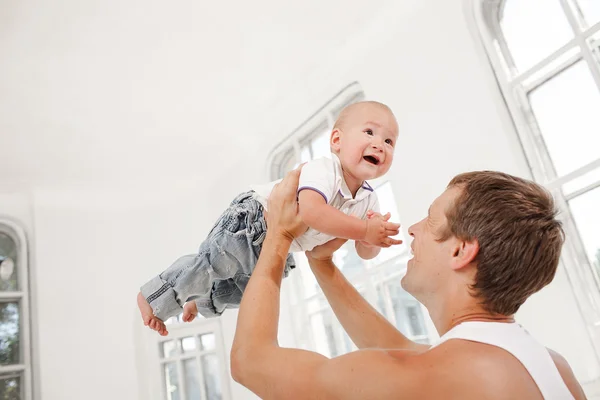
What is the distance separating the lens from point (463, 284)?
1268 millimetres

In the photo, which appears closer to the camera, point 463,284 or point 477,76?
point 463,284

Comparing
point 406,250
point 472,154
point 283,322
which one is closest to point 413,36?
point 472,154

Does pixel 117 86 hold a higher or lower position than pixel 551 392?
higher

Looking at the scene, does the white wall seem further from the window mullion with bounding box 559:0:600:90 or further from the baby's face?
the baby's face

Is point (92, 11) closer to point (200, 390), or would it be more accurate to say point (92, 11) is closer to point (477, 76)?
point (477, 76)

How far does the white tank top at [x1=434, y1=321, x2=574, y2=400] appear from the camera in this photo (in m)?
1.08

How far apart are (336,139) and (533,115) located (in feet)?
5.06

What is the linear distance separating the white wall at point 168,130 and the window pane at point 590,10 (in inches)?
20.0

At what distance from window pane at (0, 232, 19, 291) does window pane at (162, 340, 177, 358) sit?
1.41 metres

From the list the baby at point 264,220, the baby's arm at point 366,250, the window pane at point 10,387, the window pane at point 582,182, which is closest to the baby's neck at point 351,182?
the baby at point 264,220

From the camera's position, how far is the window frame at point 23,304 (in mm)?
4516

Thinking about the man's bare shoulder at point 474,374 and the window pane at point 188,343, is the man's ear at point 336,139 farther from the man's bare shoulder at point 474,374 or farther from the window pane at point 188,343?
the window pane at point 188,343

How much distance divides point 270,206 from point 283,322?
10.6ft

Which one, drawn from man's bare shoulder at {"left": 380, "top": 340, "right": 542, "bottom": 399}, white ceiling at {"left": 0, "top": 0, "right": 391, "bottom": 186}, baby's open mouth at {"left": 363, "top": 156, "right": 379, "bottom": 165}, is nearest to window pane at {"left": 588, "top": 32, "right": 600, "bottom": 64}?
white ceiling at {"left": 0, "top": 0, "right": 391, "bottom": 186}
